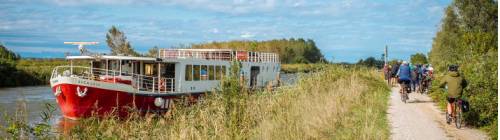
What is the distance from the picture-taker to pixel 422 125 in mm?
12758

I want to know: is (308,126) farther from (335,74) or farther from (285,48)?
(285,48)

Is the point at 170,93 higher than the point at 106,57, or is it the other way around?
the point at 106,57

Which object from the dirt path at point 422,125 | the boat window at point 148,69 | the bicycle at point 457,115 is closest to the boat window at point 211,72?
the boat window at point 148,69

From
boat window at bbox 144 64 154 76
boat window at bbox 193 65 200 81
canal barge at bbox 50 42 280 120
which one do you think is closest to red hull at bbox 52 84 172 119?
canal barge at bbox 50 42 280 120

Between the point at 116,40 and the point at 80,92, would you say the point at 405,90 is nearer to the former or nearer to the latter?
the point at 80,92

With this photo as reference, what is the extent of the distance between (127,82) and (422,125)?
1436cm

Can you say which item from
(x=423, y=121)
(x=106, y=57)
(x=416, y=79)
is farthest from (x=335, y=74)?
(x=423, y=121)

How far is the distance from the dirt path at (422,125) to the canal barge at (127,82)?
501cm

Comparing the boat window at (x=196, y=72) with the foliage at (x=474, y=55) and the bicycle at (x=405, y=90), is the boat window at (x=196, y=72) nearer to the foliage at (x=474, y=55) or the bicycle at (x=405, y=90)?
the foliage at (x=474, y=55)

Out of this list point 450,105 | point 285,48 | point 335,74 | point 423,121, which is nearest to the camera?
point 450,105

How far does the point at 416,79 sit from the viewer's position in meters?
23.9

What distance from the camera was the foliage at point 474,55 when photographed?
13.0m

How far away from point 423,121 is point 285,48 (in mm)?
105005

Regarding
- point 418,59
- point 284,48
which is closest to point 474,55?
point 418,59
